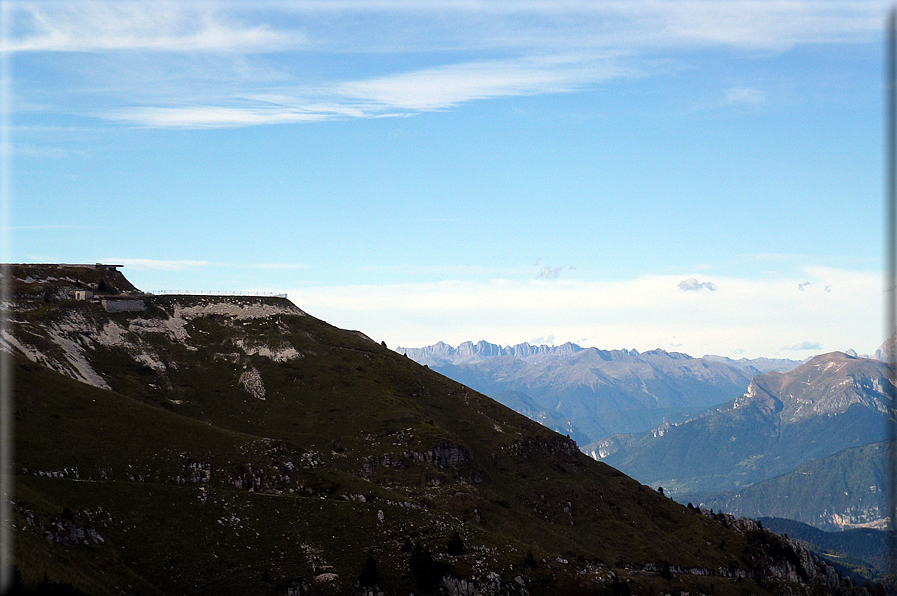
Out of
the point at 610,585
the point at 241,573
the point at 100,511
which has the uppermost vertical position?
the point at 100,511

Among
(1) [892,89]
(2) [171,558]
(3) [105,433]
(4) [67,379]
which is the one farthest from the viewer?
(4) [67,379]

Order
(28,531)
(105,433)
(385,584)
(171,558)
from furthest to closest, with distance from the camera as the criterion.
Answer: (105,433) < (385,584) < (171,558) < (28,531)

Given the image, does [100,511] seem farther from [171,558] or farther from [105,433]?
[105,433]

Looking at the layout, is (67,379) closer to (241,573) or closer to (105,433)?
(105,433)

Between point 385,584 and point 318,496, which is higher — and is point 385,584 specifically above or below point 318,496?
below

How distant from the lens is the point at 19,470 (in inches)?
5915

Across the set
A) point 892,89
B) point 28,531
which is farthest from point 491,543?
point 892,89

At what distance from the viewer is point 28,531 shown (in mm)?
128250

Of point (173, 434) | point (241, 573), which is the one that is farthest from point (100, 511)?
point (173, 434)

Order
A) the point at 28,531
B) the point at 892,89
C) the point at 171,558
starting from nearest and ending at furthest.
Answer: the point at 892,89
the point at 28,531
the point at 171,558

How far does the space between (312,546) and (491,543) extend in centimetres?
3830

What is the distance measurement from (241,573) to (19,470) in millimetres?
40953

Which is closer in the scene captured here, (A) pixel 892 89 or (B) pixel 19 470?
(A) pixel 892 89

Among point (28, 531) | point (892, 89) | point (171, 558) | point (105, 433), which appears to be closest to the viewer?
point (892, 89)
